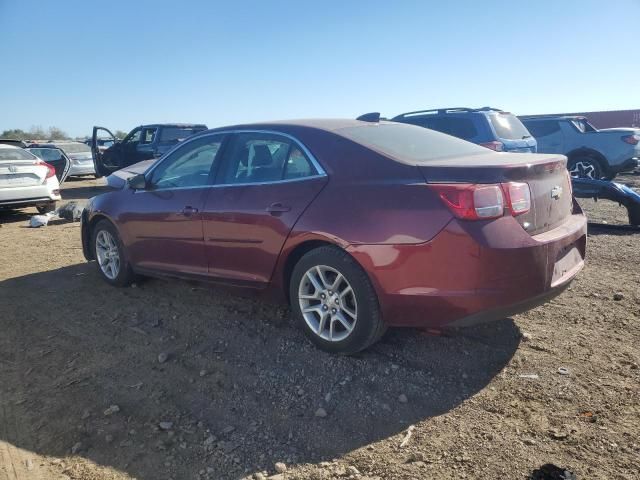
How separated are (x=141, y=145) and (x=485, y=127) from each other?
925cm

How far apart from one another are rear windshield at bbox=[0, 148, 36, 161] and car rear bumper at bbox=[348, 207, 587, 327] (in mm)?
9103

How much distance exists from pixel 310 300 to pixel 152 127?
12099 mm

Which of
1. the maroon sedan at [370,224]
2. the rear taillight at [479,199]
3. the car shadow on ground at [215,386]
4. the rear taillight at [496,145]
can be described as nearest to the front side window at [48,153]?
the car shadow on ground at [215,386]

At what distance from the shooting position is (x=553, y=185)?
126 inches

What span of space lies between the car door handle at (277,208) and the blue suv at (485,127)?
6397mm

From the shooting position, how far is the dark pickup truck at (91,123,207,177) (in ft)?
43.9

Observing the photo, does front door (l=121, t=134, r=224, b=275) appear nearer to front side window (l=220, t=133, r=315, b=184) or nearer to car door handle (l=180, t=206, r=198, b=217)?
car door handle (l=180, t=206, r=198, b=217)

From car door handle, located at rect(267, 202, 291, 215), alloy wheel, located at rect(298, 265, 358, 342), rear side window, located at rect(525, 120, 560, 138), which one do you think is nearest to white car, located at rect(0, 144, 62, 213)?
car door handle, located at rect(267, 202, 291, 215)

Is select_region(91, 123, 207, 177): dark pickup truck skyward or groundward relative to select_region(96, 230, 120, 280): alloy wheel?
skyward

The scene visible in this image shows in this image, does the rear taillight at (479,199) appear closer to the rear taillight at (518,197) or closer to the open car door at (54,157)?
the rear taillight at (518,197)

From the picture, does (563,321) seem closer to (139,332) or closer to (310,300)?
(310,300)

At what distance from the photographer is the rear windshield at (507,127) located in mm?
9250

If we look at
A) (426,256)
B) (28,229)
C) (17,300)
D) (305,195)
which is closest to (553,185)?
(426,256)

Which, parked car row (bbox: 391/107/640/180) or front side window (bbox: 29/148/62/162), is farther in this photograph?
front side window (bbox: 29/148/62/162)
